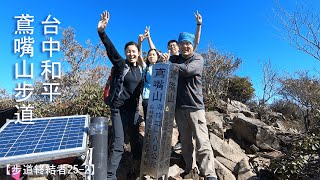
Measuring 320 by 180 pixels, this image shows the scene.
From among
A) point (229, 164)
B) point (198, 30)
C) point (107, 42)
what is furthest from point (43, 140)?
point (229, 164)

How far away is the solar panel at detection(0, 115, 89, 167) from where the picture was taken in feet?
6.87

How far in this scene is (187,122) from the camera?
169 inches

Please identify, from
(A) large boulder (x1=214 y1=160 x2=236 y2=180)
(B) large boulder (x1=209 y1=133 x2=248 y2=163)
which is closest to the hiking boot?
(A) large boulder (x1=214 y1=160 x2=236 y2=180)

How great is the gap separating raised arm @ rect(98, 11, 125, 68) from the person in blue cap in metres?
0.75

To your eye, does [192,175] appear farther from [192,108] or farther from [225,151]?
[225,151]

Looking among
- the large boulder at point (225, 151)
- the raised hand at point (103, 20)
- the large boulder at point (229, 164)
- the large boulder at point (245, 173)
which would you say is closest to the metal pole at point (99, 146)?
the raised hand at point (103, 20)

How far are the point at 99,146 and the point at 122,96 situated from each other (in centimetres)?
156

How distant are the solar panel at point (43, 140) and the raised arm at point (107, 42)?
0.97m

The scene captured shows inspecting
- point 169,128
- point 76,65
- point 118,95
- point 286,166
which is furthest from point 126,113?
point 76,65

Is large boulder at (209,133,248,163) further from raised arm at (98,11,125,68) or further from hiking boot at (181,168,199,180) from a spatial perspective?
raised arm at (98,11,125,68)

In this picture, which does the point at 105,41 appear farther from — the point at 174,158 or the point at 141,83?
the point at 174,158

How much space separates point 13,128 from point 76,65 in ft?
55.4

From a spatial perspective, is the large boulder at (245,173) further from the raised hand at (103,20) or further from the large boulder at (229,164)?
the raised hand at (103,20)

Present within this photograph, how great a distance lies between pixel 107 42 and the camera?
3.54 meters
